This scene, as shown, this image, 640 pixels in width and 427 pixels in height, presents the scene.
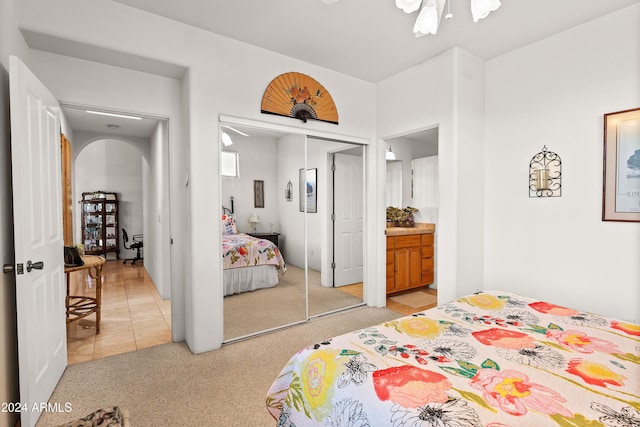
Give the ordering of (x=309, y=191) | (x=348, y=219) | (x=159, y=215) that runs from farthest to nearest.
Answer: (x=159, y=215)
(x=348, y=219)
(x=309, y=191)

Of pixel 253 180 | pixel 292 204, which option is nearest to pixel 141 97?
pixel 253 180

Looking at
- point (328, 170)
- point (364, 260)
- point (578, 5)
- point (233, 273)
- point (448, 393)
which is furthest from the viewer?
point (364, 260)

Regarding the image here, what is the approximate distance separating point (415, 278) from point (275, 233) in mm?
2254

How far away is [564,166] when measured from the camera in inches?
106

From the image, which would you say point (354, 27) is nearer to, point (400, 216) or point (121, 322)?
point (400, 216)

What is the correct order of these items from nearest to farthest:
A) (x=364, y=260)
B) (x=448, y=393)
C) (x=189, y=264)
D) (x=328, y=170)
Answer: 1. (x=448, y=393)
2. (x=189, y=264)
3. (x=328, y=170)
4. (x=364, y=260)

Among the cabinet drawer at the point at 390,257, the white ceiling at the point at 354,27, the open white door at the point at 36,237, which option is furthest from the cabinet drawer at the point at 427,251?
the open white door at the point at 36,237

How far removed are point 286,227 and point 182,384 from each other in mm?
1759

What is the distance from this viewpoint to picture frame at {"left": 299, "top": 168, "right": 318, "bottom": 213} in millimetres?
3508

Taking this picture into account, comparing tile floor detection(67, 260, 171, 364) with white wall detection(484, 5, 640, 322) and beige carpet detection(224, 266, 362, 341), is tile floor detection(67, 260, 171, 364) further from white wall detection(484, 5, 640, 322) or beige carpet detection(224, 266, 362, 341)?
white wall detection(484, 5, 640, 322)

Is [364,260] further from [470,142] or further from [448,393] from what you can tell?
[448,393]

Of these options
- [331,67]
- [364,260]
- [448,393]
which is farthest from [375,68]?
[448,393]

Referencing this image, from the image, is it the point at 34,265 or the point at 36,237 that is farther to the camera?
the point at 36,237

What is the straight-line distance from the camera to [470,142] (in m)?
3.09
